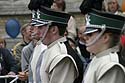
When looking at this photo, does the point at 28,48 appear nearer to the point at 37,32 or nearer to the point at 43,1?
the point at 43,1

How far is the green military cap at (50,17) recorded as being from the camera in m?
5.31

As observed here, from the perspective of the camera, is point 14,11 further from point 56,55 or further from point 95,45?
point 95,45

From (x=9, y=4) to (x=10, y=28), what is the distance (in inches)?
101

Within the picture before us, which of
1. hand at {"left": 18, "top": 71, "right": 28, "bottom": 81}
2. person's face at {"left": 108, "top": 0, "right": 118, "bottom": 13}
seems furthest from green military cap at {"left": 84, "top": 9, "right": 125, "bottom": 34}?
hand at {"left": 18, "top": 71, "right": 28, "bottom": 81}

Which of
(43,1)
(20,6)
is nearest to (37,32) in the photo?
(43,1)

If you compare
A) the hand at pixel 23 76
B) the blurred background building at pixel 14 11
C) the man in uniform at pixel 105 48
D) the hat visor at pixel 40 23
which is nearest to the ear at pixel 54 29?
the hat visor at pixel 40 23

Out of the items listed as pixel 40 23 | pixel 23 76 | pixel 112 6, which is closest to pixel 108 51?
pixel 40 23

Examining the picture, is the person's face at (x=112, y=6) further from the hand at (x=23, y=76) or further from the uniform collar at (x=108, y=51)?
the uniform collar at (x=108, y=51)

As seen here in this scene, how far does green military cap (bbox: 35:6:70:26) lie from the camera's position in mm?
5312

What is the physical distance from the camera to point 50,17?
542 cm

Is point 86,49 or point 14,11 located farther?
point 14,11

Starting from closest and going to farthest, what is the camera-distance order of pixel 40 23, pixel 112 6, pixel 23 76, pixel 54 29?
pixel 54 29
pixel 40 23
pixel 112 6
pixel 23 76

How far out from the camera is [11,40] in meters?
16.4

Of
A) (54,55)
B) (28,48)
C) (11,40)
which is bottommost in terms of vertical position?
(11,40)
